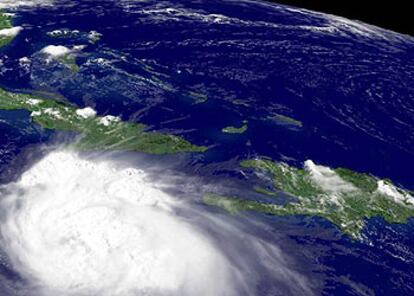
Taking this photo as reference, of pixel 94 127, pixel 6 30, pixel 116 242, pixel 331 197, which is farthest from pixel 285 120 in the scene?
pixel 6 30

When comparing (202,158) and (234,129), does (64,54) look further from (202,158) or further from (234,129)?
(202,158)

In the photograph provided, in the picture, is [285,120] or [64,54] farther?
[64,54]

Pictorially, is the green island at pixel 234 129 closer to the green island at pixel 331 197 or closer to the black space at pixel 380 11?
the green island at pixel 331 197

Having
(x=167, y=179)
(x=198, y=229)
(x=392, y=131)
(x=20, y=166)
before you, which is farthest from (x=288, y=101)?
(x=20, y=166)

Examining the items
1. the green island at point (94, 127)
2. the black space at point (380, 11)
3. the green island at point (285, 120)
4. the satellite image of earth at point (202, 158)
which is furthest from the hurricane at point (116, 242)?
the black space at point (380, 11)

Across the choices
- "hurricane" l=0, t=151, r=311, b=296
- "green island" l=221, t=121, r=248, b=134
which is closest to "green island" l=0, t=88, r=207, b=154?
"green island" l=221, t=121, r=248, b=134

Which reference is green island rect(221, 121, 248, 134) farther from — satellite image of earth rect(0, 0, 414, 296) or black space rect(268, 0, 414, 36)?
black space rect(268, 0, 414, 36)
